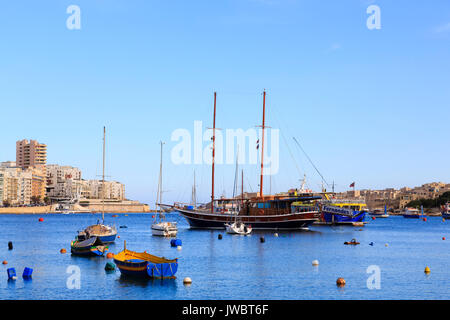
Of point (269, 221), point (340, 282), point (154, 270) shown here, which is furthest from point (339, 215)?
point (154, 270)

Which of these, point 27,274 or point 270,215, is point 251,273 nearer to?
point 27,274

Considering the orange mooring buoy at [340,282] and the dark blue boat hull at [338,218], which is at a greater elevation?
the orange mooring buoy at [340,282]

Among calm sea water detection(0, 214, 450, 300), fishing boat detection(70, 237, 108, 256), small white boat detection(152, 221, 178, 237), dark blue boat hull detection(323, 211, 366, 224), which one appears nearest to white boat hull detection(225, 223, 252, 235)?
small white boat detection(152, 221, 178, 237)

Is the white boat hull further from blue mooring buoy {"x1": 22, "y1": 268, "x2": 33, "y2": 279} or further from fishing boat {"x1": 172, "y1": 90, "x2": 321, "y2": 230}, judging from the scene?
blue mooring buoy {"x1": 22, "y1": 268, "x2": 33, "y2": 279}

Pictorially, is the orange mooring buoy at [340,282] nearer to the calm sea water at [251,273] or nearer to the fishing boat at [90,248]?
the calm sea water at [251,273]

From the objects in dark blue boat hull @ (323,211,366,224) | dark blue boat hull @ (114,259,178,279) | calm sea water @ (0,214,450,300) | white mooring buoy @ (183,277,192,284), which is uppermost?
dark blue boat hull @ (114,259,178,279)

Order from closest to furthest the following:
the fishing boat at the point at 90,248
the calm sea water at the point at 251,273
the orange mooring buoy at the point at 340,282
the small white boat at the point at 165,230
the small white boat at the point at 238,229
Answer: the calm sea water at the point at 251,273, the orange mooring buoy at the point at 340,282, the fishing boat at the point at 90,248, the small white boat at the point at 165,230, the small white boat at the point at 238,229

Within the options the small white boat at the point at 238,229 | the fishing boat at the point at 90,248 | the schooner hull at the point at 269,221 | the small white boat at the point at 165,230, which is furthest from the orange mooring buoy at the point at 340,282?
the schooner hull at the point at 269,221
